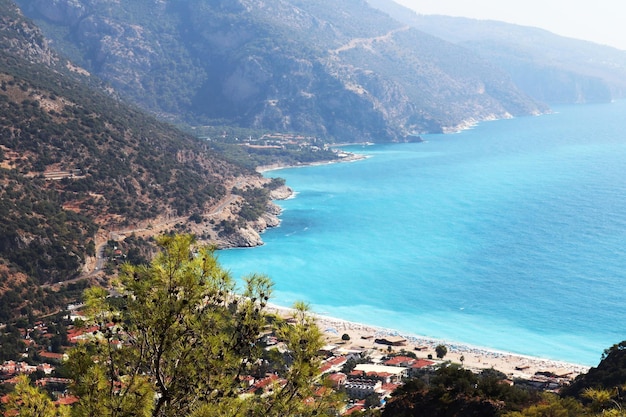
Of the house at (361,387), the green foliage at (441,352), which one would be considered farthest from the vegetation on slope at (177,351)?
the green foliage at (441,352)

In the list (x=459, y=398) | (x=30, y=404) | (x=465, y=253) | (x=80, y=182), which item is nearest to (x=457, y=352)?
(x=459, y=398)

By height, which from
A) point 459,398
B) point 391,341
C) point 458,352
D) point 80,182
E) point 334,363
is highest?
point 80,182

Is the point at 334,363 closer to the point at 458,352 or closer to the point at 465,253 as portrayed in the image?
the point at 458,352

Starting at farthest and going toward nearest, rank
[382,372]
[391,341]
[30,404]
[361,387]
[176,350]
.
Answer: [391,341], [382,372], [361,387], [176,350], [30,404]

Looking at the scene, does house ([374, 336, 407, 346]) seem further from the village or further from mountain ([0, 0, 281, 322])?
mountain ([0, 0, 281, 322])

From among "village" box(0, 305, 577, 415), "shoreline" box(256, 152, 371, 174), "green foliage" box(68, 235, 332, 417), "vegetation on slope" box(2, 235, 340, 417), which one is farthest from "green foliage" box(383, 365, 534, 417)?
"shoreline" box(256, 152, 371, 174)

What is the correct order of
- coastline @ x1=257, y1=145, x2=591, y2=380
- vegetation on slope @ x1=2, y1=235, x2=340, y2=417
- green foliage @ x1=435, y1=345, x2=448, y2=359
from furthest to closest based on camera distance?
green foliage @ x1=435, y1=345, x2=448, y2=359 < coastline @ x1=257, y1=145, x2=591, y2=380 < vegetation on slope @ x1=2, y1=235, x2=340, y2=417
